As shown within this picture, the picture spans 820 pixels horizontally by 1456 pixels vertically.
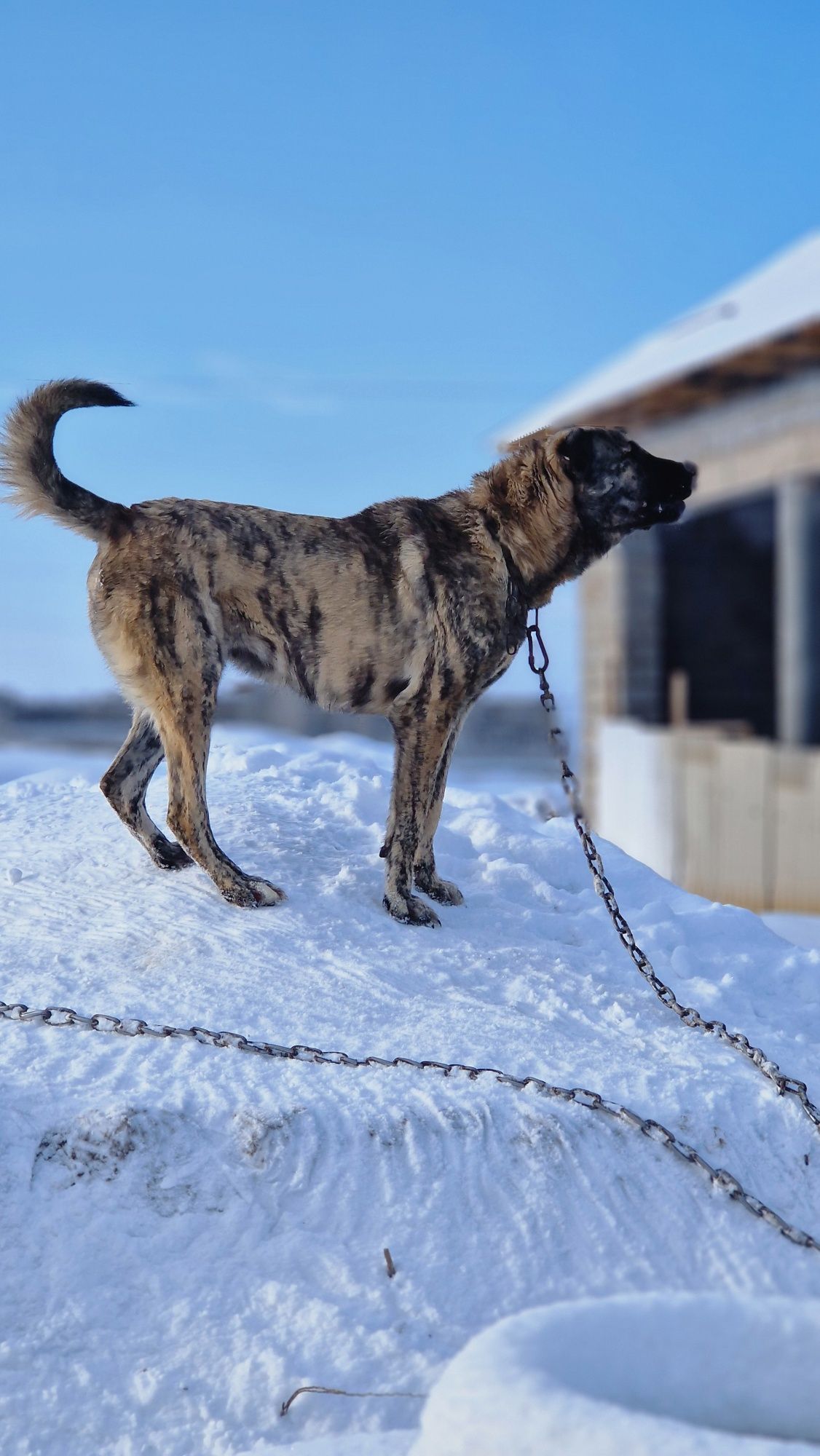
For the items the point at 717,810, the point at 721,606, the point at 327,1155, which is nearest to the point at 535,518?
the point at 327,1155

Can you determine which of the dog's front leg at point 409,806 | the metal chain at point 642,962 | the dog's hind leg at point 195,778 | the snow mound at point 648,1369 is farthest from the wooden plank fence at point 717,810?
the snow mound at point 648,1369

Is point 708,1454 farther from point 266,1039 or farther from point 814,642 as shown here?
point 814,642

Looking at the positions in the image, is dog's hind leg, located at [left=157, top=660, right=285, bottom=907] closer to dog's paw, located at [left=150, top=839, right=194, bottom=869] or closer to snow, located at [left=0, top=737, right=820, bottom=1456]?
snow, located at [left=0, top=737, right=820, bottom=1456]

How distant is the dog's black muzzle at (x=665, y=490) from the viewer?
14.8ft

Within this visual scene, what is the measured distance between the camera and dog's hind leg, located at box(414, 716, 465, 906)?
449 centimetres

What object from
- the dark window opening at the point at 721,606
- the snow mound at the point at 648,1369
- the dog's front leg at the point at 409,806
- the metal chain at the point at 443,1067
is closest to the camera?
the snow mound at the point at 648,1369

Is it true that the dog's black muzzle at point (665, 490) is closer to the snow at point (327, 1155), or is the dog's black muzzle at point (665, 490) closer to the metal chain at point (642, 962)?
the metal chain at point (642, 962)

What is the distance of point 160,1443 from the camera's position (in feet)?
7.78

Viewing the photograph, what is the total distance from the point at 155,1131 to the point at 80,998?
2.52ft

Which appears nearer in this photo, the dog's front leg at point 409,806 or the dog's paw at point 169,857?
the dog's front leg at point 409,806

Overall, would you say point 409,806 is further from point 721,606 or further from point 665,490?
point 721,606

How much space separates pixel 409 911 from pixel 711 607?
12.7 meters

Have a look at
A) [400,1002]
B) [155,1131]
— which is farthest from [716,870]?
[155,1131]

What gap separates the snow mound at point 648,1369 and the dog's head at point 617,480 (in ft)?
9.94
